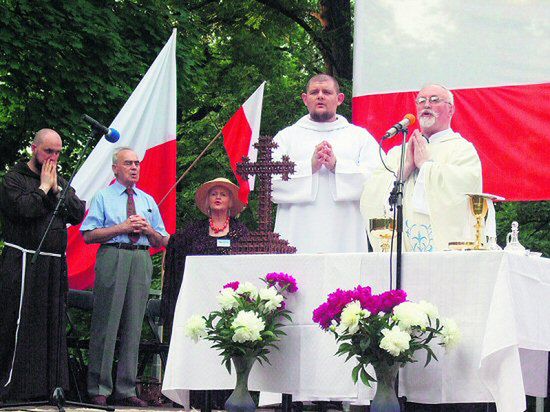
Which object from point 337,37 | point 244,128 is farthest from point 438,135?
point 337,37

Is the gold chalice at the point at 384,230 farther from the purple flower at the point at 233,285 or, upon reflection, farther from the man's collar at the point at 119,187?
the man's collar at the point at 119,187

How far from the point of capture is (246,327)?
6602 millimetres

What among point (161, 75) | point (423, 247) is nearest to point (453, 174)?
point (423, 247)

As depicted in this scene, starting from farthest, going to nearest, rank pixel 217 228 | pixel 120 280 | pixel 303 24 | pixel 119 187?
pixel 303 24
pixel 119 187
pixel 217 228
pixel 120 280

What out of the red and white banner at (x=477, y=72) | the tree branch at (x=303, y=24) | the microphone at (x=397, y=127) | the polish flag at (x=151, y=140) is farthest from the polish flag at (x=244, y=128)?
the tree branch at (x=303, y=24)

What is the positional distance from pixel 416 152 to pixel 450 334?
171cm

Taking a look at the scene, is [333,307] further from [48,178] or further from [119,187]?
[119,187]

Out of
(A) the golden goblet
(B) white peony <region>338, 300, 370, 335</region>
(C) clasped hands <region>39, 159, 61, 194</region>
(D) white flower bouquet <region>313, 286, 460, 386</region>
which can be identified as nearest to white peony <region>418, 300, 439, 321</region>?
(D) white flower bouquet <region>313, 286, 460, 386</region>

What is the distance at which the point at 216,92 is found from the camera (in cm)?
2000

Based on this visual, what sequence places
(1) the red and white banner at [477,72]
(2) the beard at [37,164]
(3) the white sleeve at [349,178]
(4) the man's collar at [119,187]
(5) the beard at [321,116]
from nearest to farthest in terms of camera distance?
(3) the white sleeve at [349,178]
(2) the beard at [37,164]
(5) the beard at [321,116]
(4) the man's collar at [119,187]
(1) the red and white banner at [477,72]

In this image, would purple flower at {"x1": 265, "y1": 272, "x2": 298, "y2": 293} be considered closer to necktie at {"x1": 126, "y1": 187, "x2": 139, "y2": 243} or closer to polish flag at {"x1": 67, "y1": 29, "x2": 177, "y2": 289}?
necktie at {"x1": 126, "y1": 187, "x2": 139, "y2": 243}

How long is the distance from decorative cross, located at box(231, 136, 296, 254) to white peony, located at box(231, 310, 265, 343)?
2.26 ft

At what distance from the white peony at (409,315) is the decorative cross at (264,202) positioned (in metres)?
1.33

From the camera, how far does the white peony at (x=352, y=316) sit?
20.2 feet
